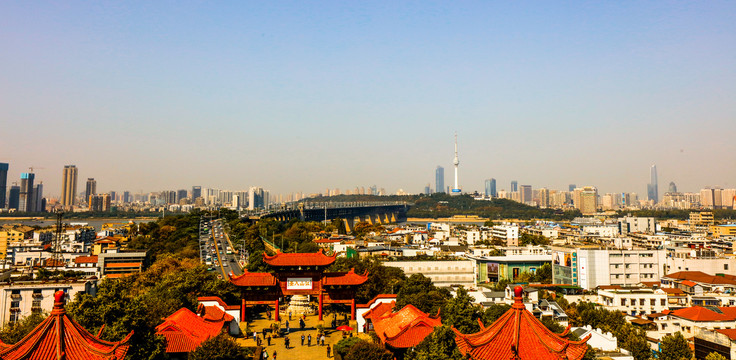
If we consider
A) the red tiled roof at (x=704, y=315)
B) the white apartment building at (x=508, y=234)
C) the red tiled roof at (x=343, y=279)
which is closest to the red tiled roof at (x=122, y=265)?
the red tiled roof at (x=343, y=279)

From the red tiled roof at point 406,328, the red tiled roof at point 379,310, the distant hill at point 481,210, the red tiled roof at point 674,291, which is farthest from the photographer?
the distant hill at point 481,210

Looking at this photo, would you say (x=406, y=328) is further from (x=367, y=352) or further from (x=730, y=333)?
(x=730, y=333)

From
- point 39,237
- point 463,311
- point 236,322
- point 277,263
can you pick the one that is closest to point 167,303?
point 236,322

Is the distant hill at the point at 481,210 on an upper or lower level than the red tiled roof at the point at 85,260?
upper

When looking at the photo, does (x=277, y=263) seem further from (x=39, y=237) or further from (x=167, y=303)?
(x=39, y=237)

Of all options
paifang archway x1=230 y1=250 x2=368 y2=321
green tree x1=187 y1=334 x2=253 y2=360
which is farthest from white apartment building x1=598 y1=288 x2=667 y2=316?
green tree x1=187 y1=334 x2=253 y2=360

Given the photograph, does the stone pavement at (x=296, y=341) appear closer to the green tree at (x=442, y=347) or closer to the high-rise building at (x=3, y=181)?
the green tree at (x=442, y=347)

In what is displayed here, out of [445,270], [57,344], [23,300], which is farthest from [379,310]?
[445,270]
